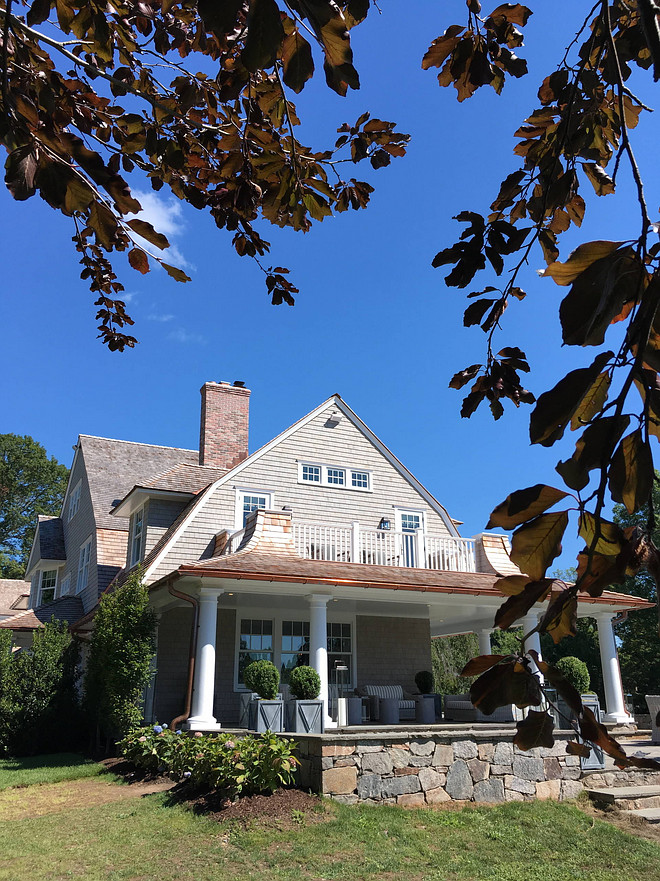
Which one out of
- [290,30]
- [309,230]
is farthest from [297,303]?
[290,30]

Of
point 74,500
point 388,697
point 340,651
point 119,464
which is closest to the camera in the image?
point 388,697

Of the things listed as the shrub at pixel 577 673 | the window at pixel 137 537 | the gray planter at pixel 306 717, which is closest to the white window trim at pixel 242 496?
the window at pixel 137 537

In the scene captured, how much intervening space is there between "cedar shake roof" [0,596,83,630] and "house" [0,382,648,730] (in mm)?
55

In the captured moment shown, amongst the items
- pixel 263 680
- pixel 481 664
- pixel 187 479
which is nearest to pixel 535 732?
pixel 481 664

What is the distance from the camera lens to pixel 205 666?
1166cm

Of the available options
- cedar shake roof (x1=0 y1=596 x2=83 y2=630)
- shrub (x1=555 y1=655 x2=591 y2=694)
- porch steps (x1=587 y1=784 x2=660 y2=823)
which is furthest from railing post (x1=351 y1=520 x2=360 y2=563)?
cedar shake roof (x1=0 y1=596 x2=83 y2=630)

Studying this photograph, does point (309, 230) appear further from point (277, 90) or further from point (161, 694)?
point (161, 694)

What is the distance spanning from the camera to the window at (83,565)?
20.0 metres

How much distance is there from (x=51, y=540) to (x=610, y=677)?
18164 mm

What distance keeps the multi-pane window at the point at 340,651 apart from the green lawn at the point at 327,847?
686cm

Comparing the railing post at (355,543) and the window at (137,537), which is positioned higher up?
the window at (137,537)

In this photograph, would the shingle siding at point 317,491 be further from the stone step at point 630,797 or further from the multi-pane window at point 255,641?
the stone step at point 630,797

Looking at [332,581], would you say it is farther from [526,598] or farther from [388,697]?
[526,598]

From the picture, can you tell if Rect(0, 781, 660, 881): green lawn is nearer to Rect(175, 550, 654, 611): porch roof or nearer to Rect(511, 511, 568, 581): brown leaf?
Rect(175, 550, 654, 611): porch roof
